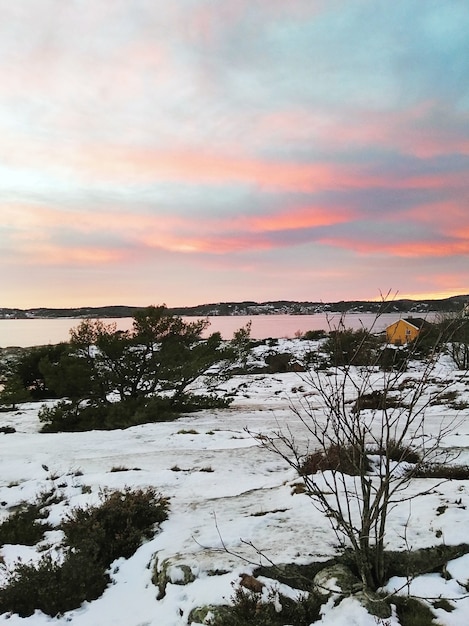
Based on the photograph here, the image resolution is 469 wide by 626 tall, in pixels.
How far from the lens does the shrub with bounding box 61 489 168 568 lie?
17.9 feet

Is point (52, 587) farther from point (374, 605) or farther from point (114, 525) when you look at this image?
point (374, 605)

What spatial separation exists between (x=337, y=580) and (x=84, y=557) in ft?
9.55

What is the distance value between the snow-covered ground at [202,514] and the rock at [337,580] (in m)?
0.14

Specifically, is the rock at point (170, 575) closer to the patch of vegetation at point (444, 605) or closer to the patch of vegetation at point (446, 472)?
the patch of vegetation at point (444, 605)

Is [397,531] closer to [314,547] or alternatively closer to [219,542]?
[314,547]

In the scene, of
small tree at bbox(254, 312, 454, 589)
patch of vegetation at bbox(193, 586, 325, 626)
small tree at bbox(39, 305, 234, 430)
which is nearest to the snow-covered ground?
patch of vegetation at bbox(193, 586, 325, 626)

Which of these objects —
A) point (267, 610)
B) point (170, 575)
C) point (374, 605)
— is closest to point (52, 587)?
point (170, 575)

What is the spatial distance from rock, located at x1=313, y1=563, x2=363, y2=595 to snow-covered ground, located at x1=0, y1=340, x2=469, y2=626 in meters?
0.14

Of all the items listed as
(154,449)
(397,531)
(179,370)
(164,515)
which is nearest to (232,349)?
(179,370)

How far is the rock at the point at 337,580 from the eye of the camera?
3.93 meters

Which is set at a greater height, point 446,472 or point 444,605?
point 444,605

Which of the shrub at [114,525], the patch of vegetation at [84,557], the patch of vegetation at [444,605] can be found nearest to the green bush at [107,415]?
the patch of vegetation at [84,557]

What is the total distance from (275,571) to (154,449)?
262 inches

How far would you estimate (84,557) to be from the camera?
5.00 meters
